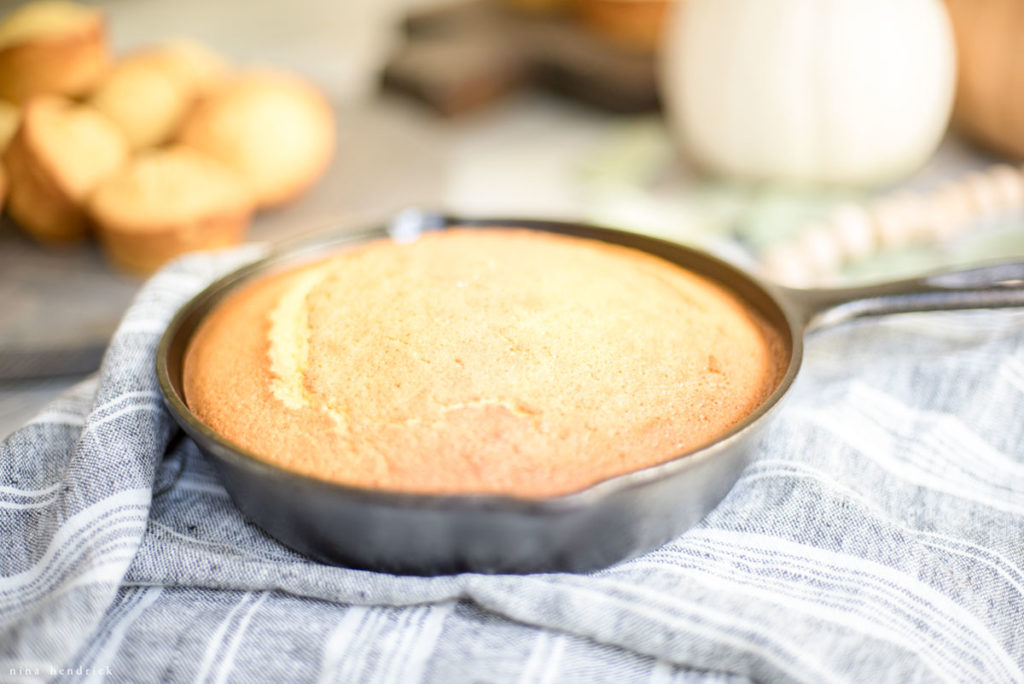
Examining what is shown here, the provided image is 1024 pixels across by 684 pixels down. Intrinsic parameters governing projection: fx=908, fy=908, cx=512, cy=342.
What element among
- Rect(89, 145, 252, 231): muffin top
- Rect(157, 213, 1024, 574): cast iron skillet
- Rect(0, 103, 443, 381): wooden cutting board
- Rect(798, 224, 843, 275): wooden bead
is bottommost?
Rect(0, 103, 443, 381): wooden cutting board

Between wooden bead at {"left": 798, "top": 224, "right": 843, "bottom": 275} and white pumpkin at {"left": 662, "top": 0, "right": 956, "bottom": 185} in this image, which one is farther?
white pumpkin at {"left": 662, "top": 0, "right": 956, "bottom": 185}

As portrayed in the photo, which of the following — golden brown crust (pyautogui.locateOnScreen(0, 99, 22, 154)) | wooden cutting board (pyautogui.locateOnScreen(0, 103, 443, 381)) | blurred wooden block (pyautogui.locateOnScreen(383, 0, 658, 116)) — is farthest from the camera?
blurred wooden block (pyautogui.locateOnScreen(383, 0, 658, 116))

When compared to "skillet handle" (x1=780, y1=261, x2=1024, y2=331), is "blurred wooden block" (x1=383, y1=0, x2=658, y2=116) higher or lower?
lower

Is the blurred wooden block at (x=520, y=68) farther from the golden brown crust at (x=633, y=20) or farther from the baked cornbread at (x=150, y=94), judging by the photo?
the baked cornbread at (x=150, y=94)

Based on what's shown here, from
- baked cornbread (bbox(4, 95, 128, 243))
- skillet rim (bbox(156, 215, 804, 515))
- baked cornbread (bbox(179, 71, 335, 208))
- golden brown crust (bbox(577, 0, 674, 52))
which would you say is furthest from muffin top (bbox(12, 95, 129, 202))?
golden brown crust (bbox(577, 0, 674, 52))

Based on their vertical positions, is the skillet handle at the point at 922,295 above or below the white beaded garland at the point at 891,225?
above

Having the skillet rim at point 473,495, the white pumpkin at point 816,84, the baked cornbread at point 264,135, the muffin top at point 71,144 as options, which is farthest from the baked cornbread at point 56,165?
the white pumpkin at point 816,84

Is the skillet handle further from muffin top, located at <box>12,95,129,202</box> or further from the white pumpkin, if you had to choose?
muffin top, located at <box>12,95,129,202</box>
